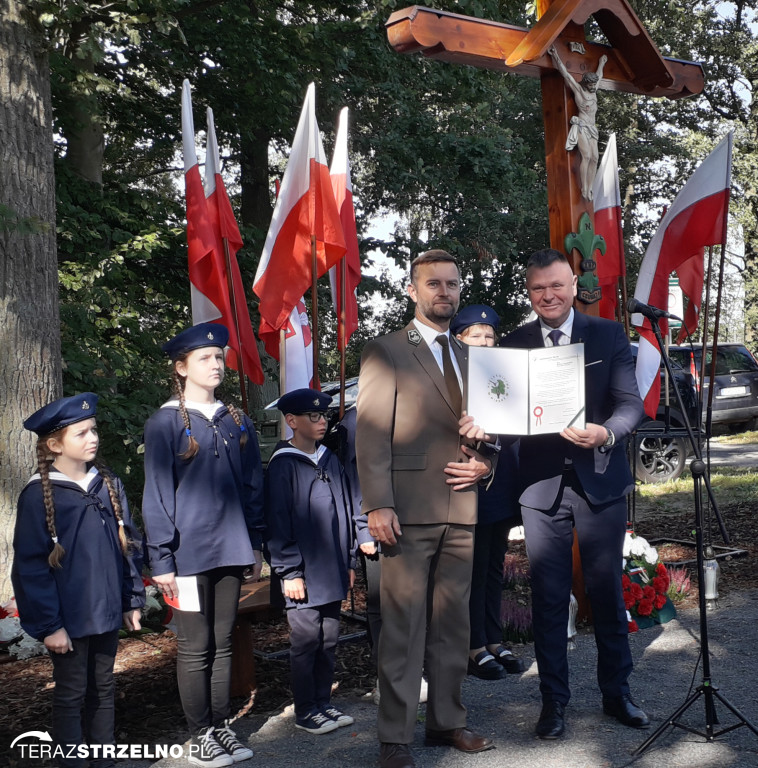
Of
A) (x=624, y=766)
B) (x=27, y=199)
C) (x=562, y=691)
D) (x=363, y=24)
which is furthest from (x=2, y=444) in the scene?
(x=363, y=24)

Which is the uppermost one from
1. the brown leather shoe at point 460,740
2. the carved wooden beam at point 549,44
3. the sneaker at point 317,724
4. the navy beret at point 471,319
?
the carved wooden beam at point 549,44

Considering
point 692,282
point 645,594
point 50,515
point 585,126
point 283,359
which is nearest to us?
point 50,515

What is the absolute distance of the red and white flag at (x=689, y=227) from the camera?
20.5 feet

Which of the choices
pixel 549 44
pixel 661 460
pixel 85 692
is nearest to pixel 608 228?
pixel 549 44

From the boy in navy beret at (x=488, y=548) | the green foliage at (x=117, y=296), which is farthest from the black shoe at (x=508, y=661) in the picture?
the green foliage at (x=117, y=296)

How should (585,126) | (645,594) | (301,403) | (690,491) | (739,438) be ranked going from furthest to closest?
(739,438)
(690,491)
(645,594)
(585,126)
(301,403)

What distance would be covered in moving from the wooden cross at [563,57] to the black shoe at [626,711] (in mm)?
2428

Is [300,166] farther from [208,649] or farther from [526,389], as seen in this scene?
[208,649]

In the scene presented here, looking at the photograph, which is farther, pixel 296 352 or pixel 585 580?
pixel 296 352

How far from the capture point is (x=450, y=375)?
4.15m

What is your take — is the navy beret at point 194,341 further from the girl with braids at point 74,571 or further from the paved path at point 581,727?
the paved path at point 581,727

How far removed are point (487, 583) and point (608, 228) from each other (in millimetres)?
2555

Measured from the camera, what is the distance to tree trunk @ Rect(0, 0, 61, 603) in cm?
657

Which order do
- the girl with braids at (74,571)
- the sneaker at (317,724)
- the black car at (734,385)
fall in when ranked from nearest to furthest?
the girl with braids at (74,571)
the sneaker at (317,724)
the black car at (734,385)
